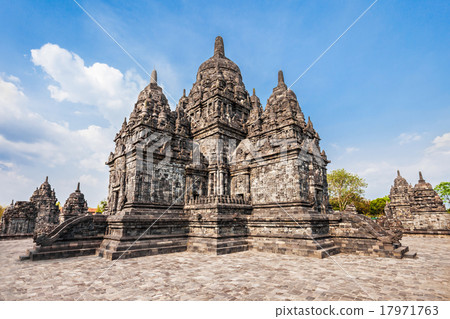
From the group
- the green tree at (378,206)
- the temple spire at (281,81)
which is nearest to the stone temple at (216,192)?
the temple spire at (281,81)

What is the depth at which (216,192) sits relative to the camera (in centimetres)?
1697

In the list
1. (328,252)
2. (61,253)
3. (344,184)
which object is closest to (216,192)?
(328,252)

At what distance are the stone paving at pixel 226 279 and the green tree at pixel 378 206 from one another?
50.0 m

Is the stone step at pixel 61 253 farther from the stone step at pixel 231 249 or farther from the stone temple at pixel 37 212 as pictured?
the stone temple at pixel 37 212

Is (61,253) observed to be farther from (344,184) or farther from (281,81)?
(344,184)

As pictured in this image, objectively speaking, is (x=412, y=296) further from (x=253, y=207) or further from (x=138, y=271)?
(x=253, y=207)

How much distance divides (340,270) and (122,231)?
391 inches

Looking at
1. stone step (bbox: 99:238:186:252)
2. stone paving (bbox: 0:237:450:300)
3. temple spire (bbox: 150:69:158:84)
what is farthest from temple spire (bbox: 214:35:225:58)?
stone paving (bbox: 0:237:450:300)

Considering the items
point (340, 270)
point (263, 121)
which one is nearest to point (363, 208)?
point (263, 121)

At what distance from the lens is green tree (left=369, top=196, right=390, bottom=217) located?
5256 centimetres

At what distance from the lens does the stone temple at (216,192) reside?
11969 millimetres

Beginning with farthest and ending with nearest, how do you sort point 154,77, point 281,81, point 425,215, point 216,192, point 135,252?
1. point 281,81
2. point 425,215
3. point 154,77
4. point 216,192
5. point 135,252

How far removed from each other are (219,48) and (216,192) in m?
16.8

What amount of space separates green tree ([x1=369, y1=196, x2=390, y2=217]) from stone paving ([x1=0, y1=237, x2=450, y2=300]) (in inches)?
1969
